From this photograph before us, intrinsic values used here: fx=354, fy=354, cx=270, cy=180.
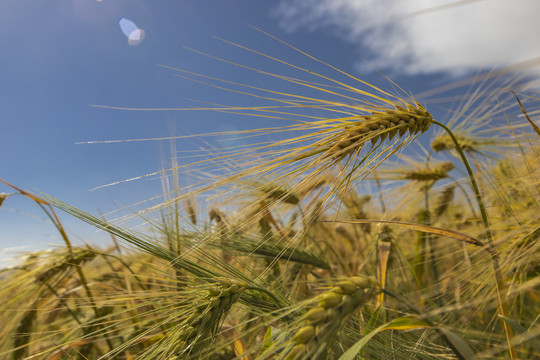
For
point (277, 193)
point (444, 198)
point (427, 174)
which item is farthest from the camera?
point (444, 198)

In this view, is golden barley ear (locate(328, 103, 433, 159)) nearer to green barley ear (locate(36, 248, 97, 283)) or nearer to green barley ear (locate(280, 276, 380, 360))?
green barley ear (locate(280, 276, 380, 360))

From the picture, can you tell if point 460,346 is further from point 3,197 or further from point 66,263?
point 3,197

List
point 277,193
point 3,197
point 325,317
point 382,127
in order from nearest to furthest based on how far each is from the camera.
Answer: point 325,317, point 382,127, point 3,197, point 277,193

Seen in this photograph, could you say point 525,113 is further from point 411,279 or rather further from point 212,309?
point 411,279

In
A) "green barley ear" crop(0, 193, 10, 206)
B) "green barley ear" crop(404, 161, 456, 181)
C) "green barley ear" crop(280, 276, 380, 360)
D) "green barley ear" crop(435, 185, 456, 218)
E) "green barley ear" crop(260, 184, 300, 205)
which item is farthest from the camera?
"green barley ear" crop(435, 185, 456, 218)

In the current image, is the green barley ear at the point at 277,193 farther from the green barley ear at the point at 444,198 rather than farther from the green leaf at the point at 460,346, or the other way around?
the green barley ear at the point at 444,198

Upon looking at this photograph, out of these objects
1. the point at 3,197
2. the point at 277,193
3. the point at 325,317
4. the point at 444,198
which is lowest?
the point at 444,198

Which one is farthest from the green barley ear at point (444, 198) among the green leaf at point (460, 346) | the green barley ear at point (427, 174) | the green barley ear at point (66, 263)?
the green barley ear at point (66, 263)

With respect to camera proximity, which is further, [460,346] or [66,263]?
[66,263]

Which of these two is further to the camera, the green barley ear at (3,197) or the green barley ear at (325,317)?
the green barley ear at (3,197)

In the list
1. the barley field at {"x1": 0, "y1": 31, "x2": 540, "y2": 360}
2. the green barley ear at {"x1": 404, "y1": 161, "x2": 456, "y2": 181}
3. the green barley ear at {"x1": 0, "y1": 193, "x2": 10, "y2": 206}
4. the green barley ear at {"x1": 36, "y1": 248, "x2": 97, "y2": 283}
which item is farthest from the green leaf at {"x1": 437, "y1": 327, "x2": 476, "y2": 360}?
the green barley ear at {"x1": 0, "y1": 193, "x2": 10, "y2": 206}

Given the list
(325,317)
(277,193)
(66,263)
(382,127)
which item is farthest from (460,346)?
(66,263)

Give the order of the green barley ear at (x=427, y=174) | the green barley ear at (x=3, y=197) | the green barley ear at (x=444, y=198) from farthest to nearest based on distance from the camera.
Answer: the green barley ear at (x=444, y=198) < the green barley ear at (x=427, y=174) < the green barley ear at (x=3, y=197)

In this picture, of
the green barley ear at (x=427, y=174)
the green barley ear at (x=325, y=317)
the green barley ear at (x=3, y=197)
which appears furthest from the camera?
the green barley ear at (x=427, y=174)
